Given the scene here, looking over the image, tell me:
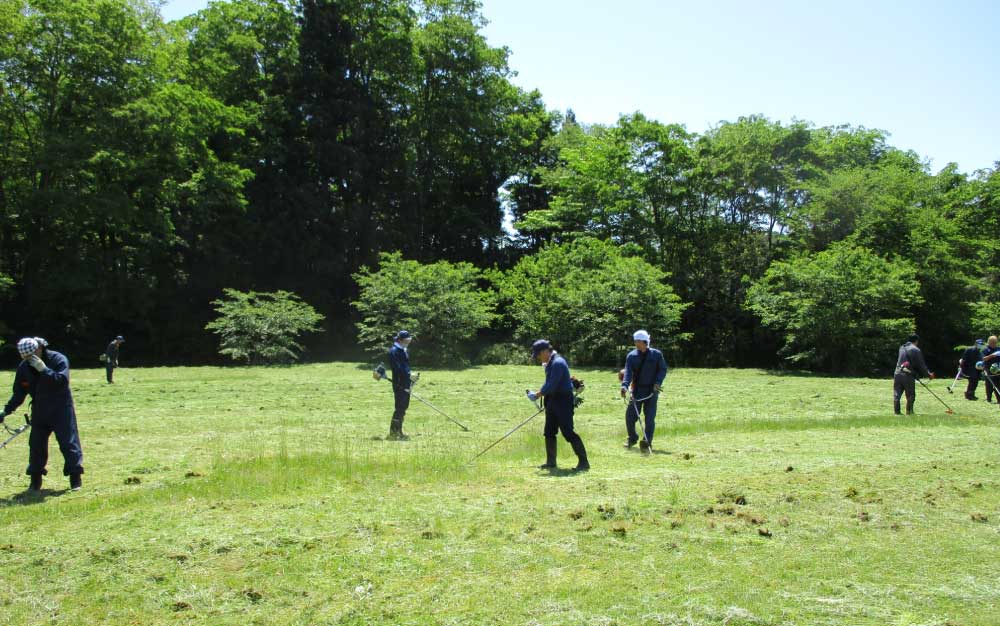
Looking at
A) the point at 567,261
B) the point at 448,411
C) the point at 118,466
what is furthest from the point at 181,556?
the point at 567,261

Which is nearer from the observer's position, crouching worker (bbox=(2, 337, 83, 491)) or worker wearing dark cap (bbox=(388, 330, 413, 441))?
crouching worker (bbox=(2, 337, 83, 491))

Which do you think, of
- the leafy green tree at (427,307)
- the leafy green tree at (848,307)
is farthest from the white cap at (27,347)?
the leafy green tree at (848,307)

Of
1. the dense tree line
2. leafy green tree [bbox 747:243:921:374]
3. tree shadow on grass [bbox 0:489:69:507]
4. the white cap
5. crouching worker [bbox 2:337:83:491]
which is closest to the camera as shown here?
tree shadow on grass [bbox 0:489:69:507]

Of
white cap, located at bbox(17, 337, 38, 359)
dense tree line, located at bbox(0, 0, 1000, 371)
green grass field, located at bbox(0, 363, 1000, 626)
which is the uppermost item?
dense tree line, located at bbox(0, 0, 1000, 371)

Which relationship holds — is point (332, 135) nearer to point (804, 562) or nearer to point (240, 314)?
point (240, 314)

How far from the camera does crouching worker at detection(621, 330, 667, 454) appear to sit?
12.0 meters

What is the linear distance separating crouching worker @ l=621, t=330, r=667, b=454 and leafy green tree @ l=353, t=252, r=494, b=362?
22.2 meters

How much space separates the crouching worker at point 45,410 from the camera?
902cm

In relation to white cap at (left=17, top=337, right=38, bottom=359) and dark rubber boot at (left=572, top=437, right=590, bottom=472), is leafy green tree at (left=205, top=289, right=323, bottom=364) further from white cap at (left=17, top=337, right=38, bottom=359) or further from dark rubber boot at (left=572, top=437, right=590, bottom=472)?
dark rubber boot at (left=572, top=437, right=590, bottom=472)

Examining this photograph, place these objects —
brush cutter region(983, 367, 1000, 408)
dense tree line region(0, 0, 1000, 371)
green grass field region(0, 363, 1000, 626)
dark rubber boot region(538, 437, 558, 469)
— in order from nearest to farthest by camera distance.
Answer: green grass field region(0, 363, 1000, 626)
dark rubber boot region(538, 437, 558, 469)
brush cutter region(983, 367, 1000, 408)
dense tree line region(0, 0, 1000, 371)

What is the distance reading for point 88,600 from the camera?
5645 mm

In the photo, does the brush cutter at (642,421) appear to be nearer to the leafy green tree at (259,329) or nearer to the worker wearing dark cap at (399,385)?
the worker wearing dark cap at (399,385)

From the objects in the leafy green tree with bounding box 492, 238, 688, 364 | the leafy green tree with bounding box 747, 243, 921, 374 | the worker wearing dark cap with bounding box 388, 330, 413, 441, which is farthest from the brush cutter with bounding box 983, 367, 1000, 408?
the leafy green tree with bounding box 492, 238, 688, 364

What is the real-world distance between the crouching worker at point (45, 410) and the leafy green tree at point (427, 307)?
962 inches
